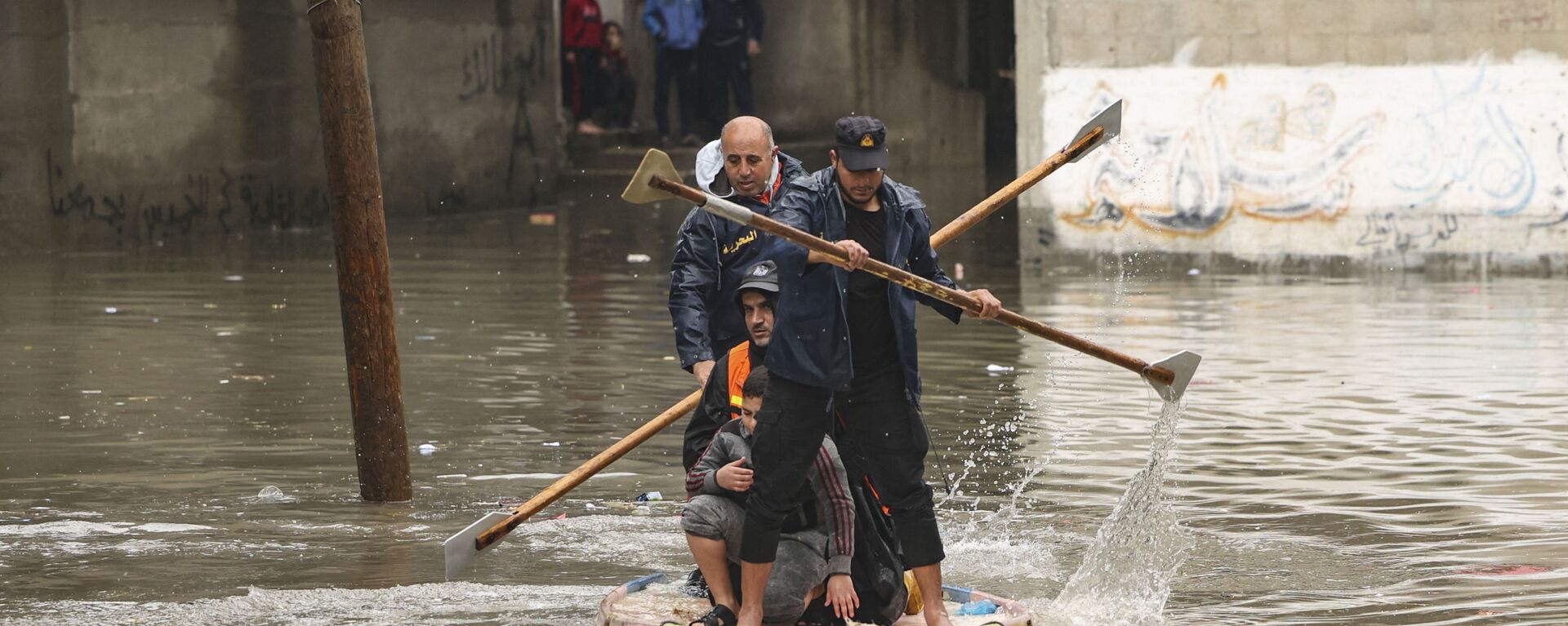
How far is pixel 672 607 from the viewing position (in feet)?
21.6

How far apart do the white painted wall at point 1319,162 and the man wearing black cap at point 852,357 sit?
389 inches

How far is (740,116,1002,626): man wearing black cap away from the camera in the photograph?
20.2 feet

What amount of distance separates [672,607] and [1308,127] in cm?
1046

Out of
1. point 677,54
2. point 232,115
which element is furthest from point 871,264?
point 677,54

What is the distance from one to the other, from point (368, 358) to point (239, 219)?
1177 cm

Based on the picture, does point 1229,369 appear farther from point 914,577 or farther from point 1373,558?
point 914,577

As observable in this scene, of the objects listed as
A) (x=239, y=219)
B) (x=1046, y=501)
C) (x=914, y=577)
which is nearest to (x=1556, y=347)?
(x=1046, y=501)

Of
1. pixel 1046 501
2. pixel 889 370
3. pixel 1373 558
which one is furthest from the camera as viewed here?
pixel 1046 501

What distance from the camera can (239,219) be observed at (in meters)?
20.0

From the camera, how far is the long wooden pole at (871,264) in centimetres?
Result: 575

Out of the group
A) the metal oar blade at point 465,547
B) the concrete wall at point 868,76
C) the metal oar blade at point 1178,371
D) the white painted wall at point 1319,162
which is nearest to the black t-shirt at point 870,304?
the metal oar blade at point 1178,371

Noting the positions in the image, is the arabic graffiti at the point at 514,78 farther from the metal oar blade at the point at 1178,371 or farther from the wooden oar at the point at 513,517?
the metal oar blade at the point at 1178,371

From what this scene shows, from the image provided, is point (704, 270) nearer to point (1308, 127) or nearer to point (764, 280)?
point (764, 280)

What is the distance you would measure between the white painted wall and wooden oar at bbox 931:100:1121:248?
29.4 feet
